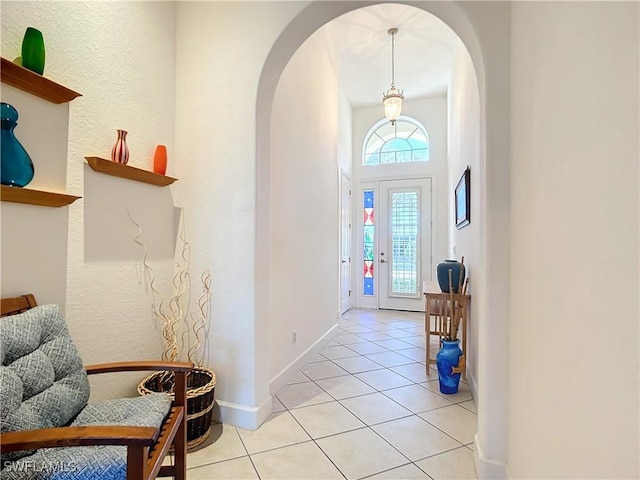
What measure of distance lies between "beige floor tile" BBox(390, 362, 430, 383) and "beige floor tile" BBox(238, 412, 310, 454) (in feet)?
3.93

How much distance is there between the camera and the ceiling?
3.53 m

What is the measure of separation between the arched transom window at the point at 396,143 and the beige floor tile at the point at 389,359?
3416 mm

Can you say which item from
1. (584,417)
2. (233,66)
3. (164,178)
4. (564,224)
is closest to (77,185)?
(164,178)

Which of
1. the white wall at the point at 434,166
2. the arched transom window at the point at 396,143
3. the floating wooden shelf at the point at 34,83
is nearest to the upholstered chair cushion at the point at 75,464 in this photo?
the floating wooden shelf at the point at 34,83

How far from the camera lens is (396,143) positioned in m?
5.94

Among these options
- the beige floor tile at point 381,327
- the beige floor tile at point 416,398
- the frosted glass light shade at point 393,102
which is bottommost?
the beige floor tile at point 381,327

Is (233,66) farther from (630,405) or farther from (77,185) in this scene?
(630,405)

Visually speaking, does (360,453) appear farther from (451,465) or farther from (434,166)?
(434,166)

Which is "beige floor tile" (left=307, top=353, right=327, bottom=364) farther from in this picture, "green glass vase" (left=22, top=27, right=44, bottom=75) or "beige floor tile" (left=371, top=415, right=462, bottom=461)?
"green glass vase" (left=22, top=27, right=44, bottom=75)

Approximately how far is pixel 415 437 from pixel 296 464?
2.38 ft

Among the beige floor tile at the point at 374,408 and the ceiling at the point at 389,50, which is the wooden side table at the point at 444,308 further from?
the ceiling at the point at 389,50

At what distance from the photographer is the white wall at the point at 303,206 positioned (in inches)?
105

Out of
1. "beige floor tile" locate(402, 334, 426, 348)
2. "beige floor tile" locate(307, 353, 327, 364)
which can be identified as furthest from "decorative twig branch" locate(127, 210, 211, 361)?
"beige floor tile" locate(402, 334, 426, 348)

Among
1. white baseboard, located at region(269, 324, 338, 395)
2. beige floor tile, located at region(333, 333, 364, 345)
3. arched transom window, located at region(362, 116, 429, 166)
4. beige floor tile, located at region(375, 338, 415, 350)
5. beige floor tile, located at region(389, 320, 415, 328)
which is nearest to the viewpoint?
white baseboard, located at region(269, 324, 338, 395)
